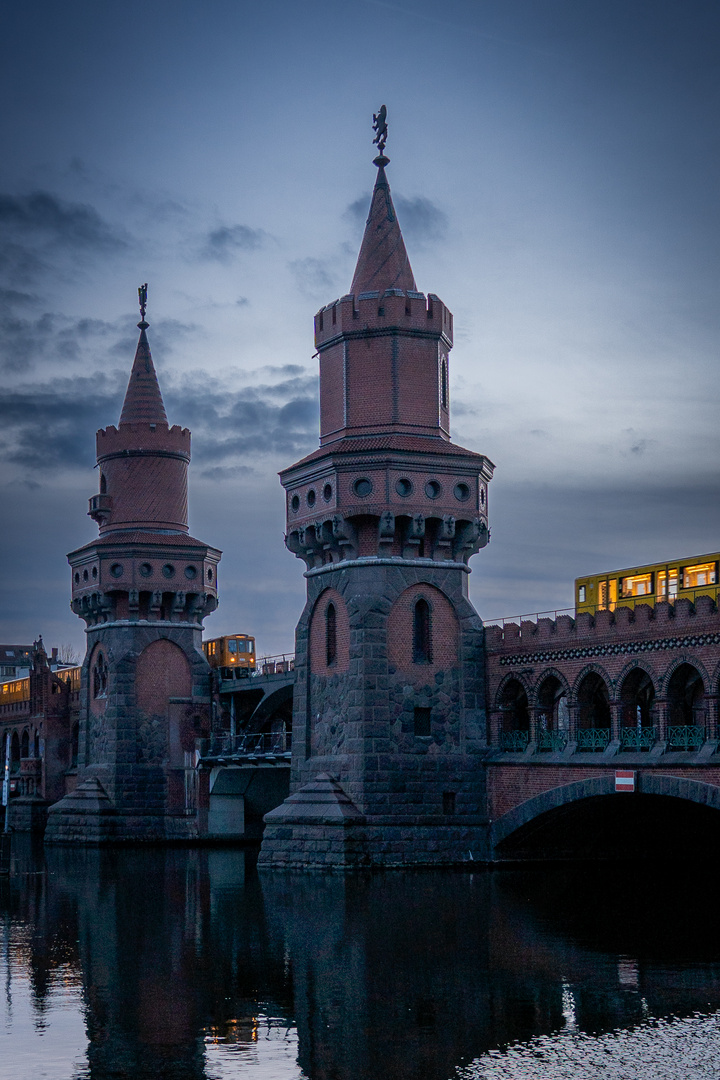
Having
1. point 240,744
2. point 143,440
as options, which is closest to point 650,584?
point 240,744

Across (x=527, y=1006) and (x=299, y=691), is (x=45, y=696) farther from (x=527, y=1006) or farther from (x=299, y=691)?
(x=527, y=1006)

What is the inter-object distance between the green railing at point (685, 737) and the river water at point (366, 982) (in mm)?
4473

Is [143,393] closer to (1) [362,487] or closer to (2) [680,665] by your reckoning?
(1) [362,487]

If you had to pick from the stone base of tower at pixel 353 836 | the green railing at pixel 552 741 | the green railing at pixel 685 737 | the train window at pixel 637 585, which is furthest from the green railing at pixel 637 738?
the stone base of tower at pixel 353 836

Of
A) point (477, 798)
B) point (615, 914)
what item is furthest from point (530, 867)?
point (615, 914)

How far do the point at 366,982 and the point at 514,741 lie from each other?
26.2 m

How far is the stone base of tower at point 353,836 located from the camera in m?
50.3

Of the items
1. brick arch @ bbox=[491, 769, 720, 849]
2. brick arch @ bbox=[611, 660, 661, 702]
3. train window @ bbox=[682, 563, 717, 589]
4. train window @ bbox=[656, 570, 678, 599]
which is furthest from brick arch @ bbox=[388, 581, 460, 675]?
train window @ bbox=[682, 563, 717, 589]

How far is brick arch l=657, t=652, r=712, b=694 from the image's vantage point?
44.9 meters

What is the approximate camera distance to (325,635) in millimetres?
55094

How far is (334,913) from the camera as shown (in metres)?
38.9

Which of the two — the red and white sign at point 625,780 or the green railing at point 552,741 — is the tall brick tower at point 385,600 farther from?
the red and white sign at point 625,780

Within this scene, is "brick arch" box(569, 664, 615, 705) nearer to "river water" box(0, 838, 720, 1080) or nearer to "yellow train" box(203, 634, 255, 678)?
"river water" box(0, 838, 720, 1080)

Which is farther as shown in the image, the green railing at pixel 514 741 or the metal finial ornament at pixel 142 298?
the metal finial ornament at pixel 142 298
